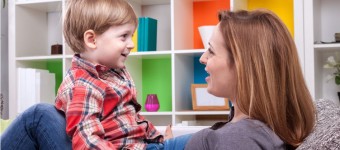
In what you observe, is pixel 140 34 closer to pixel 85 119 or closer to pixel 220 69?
pixel 85 119

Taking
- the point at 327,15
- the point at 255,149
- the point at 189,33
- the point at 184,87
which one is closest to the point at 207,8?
the point at 189,33

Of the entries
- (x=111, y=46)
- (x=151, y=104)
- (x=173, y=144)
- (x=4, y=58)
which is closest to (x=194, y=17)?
(x=151, y=104)

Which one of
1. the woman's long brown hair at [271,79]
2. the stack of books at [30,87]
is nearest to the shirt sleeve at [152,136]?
the woman's long brown hair at [271,79]

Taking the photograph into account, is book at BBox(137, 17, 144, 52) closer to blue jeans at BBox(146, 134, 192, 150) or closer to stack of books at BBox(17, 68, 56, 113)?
stack of books at BBox(17, 68, 56, 113)

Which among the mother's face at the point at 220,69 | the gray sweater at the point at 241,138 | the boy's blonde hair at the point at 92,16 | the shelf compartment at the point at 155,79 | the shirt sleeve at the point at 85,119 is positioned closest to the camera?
the gray sweater at the point at 241,138

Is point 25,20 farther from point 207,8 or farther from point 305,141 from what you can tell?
point 305,141

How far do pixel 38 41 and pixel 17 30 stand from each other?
0.98 ft

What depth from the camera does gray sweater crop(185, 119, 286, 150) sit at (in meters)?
1.01

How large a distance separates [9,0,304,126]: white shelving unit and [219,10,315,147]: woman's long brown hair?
2058mm

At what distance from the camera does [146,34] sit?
3.35m

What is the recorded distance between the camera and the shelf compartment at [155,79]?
3740mm

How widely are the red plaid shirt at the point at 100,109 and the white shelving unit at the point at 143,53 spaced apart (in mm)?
1620

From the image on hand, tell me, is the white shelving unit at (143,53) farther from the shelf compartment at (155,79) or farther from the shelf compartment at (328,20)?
the shelf compartment at (328,20)

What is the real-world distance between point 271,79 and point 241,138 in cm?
16
